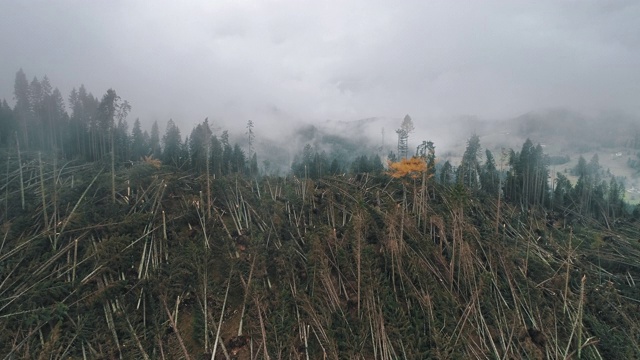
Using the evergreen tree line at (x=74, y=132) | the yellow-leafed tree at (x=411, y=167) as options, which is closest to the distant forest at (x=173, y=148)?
the evergreen tree line at (x=74, y=132)

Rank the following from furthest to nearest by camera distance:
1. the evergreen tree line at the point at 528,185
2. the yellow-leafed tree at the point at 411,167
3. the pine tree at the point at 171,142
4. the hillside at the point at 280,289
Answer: the pine tree at the point at 171,142, the evergreen tree line at the point at 528,185, the yellow-leafed tree at the point at 411,167, the hillside at the point at 280,289

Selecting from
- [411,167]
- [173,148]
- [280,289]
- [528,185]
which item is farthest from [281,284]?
[173,148]

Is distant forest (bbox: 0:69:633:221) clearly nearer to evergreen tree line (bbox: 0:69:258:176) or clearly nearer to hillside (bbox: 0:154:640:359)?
evergreen tree line (bbox: 0:69:258:176)

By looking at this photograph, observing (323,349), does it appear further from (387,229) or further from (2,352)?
(2,352)

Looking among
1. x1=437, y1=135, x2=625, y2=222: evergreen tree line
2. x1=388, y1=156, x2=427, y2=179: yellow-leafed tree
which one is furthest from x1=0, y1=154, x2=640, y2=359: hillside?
x1=437, y1=135, x2=625, y2=222: evergreen tree line

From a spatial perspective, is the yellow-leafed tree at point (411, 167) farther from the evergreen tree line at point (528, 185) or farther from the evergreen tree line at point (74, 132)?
the evergreen tree line at point (74, 132)

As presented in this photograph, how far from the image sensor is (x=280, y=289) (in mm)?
11680

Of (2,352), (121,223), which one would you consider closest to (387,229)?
(121,223)

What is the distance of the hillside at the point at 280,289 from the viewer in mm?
9297

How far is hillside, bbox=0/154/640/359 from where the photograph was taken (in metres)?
9.30

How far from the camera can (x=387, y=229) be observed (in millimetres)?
14938

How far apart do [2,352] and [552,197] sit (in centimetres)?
5509

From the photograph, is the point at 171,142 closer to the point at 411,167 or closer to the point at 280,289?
the point at 411,167

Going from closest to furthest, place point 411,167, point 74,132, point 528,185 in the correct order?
point 411,167
point 528,185
point 74,132
